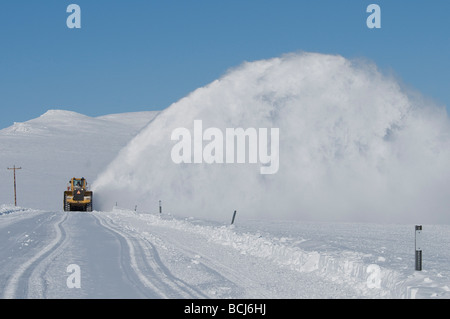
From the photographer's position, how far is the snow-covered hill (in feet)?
247

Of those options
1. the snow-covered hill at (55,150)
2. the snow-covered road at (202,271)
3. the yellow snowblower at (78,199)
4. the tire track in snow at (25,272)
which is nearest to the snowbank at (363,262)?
the snow-covered road at (202,271)

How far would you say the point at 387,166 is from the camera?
28.2 m

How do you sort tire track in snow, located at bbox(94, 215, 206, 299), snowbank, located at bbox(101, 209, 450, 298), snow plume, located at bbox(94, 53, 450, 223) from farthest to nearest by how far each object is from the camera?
snow plume, located at bbox(94, 53, 450, 223)
snowbank, located at bbox(101, 209, 450, 298)
tire track in snow, located at bbox(94, 215, 206, 299)

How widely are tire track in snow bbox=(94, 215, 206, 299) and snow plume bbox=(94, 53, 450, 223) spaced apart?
16.6 m

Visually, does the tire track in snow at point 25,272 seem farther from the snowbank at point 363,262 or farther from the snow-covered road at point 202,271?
the snowbank at point 363,262

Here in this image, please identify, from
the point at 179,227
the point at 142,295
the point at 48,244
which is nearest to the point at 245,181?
the point at 179,227

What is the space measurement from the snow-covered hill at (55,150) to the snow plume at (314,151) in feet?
110

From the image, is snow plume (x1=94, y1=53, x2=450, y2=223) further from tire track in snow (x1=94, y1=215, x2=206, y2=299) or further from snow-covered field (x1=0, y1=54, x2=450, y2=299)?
tire track in snow (x1=94, y1=215, x2=206, y2=299)

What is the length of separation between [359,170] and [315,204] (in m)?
2.75

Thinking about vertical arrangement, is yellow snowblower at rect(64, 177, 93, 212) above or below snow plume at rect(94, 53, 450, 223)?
below

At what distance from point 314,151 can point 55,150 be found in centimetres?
8672

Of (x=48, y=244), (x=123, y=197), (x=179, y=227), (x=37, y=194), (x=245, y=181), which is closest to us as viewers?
(x=48, y=244)

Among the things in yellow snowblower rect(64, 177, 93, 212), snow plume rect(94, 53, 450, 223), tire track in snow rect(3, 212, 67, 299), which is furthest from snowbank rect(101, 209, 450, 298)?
yellow snowblower rect(64, 177, 93, 212)
